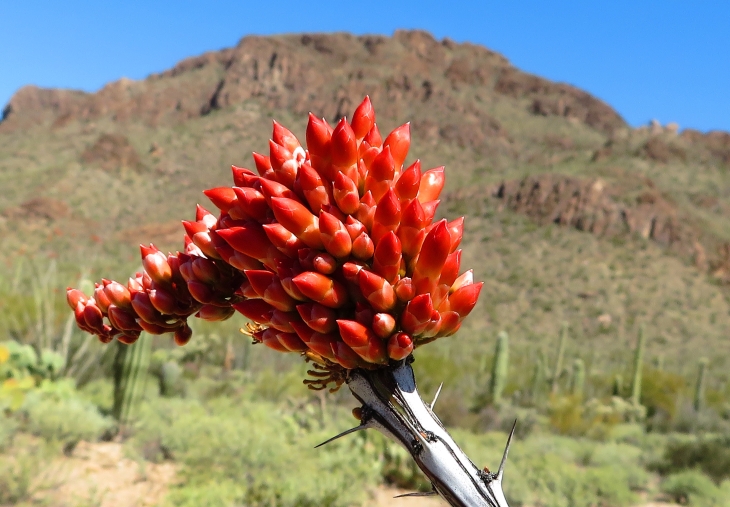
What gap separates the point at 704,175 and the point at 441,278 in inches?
2799

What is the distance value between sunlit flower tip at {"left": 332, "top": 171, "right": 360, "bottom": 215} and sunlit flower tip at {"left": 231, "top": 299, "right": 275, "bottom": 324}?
0.92ft

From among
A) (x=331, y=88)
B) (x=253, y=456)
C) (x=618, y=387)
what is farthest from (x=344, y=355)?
(x=331, y=88)

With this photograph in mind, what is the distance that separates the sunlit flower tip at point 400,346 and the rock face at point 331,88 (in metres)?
69.4

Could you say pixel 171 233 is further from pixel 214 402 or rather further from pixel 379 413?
pixel 379 413

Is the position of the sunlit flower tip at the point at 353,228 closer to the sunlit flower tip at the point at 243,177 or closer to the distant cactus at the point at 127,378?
the sunlit flower tip at the point at 243,177

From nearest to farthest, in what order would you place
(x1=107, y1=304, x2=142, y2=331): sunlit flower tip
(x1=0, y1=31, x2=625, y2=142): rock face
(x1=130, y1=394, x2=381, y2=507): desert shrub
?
(x1=107, y1=304, x2=142, y2=331): sunlit flower tip → (x1=130, y1=394, x2=381, y2=507): desert shrub → (x1=0, y1=31, x2=625, y2=142): rock face

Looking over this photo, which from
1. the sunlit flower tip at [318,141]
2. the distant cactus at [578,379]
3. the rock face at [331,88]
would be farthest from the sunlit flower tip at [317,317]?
the rock face at [331,88]

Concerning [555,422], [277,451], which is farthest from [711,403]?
[277,451]

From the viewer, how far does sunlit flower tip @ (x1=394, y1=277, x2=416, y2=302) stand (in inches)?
47.3

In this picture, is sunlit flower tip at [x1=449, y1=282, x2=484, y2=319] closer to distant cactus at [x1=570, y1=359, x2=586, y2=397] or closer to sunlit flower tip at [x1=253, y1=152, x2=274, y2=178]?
sunlit flower tip at [x1=253, y1=152, x2=274, y2=178]

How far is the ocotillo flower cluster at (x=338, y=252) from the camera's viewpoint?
1192 mm

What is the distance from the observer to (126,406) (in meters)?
9.70

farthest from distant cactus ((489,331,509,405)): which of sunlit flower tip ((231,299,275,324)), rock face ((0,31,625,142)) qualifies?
rock face ((0,31,625,142))

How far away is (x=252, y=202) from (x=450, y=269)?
0.47 m
